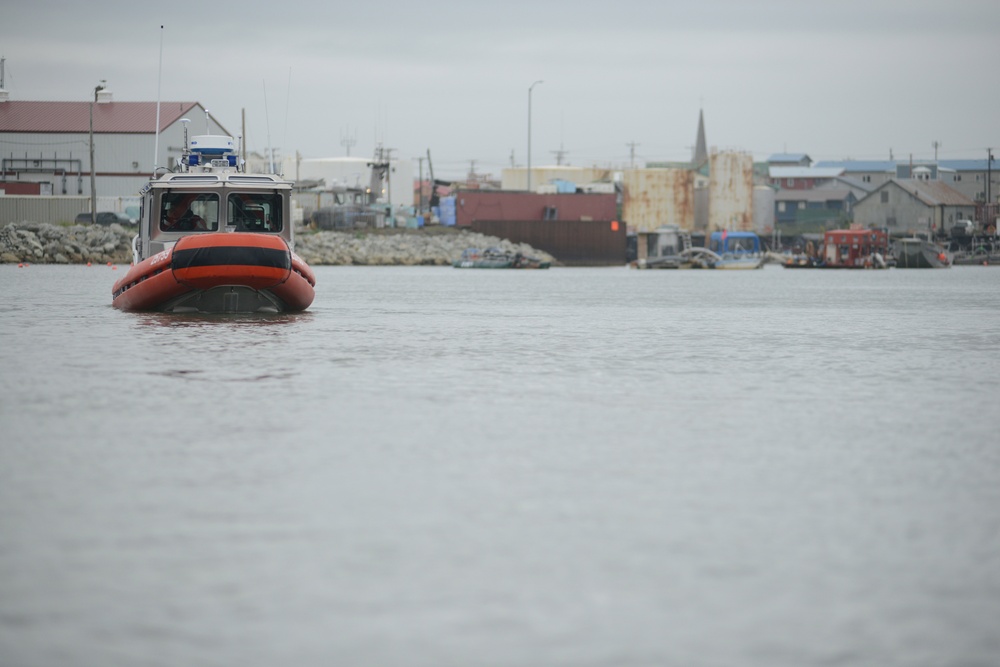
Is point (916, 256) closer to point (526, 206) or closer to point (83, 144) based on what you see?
point (526, 206)

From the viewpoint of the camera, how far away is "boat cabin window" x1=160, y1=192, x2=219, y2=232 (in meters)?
24.7

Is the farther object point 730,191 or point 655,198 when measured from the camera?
point 730,191

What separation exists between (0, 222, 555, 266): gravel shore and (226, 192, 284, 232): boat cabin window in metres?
47.4

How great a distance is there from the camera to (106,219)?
76500 mm

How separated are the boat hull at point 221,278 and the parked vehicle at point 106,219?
170ft

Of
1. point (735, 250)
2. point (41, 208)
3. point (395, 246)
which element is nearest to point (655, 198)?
point (735, 250)

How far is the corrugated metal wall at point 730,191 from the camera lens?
107000mm

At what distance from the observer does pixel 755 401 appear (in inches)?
517

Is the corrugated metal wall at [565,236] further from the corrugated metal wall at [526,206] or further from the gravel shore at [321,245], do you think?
the corrugated metal wall at [526,206]

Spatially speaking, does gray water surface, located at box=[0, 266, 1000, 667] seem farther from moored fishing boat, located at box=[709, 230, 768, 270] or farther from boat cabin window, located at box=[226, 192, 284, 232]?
moored fishing boat, located at box=[709, 230, 768, 270]

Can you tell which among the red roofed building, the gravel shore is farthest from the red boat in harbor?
the red roofed building

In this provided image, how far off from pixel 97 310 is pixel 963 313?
65.1ft

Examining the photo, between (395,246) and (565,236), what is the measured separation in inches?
484

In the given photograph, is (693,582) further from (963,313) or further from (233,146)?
(963,313)
